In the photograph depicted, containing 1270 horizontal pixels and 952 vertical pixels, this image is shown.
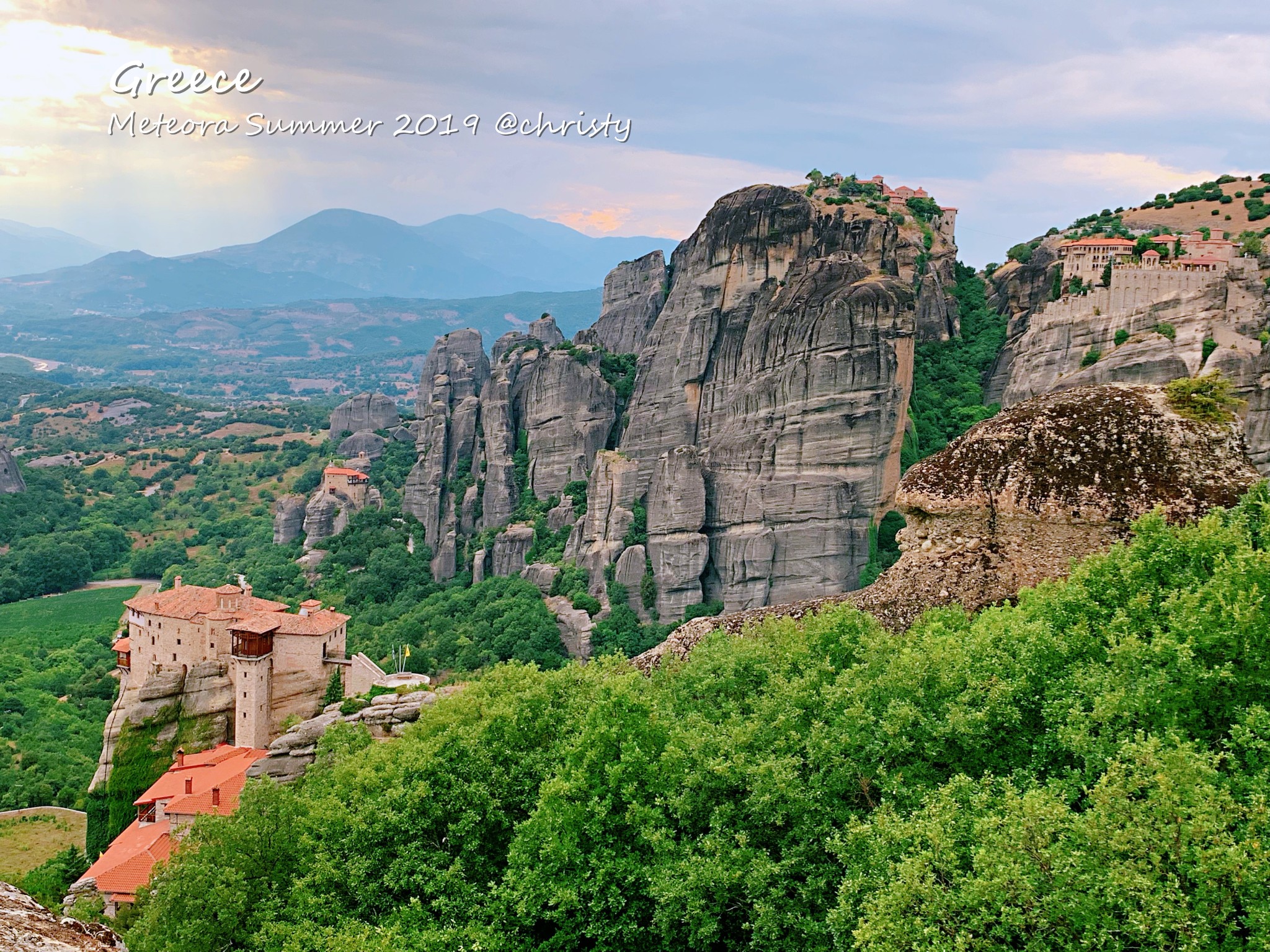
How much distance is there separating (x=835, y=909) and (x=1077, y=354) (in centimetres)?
4316

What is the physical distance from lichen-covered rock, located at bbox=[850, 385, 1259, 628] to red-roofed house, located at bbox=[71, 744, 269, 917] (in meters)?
18.9

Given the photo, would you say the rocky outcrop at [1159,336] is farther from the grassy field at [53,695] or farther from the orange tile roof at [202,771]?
the grassy field at [53,695]

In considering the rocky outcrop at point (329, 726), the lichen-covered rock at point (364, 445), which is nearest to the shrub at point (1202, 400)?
the rocky outcrop at point (329, 726)

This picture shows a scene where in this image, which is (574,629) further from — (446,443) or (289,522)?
(289,522)

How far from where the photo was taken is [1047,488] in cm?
1959

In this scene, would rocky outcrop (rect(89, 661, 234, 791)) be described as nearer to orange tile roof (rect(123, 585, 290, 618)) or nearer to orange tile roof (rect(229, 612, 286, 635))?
orange tile roof (rect(229, 612, 286, 635))

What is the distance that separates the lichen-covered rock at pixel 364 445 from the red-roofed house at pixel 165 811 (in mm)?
62399

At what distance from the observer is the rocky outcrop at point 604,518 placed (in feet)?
191

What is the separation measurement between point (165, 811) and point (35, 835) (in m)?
14.0

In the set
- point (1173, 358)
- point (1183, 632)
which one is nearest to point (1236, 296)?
point (1173, 358)

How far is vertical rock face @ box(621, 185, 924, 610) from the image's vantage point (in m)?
52.4

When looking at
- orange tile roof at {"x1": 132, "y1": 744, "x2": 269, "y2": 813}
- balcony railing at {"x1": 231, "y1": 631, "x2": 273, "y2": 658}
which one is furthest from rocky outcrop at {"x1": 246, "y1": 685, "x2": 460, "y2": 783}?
balcony railing at {"x1": 231, "y1": 631, "x2": 273, "y2": 658}

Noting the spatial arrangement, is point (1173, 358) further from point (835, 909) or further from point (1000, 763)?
point (835, 909)

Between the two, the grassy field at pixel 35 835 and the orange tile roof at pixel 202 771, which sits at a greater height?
the orange tile roof at pixel 202 771
